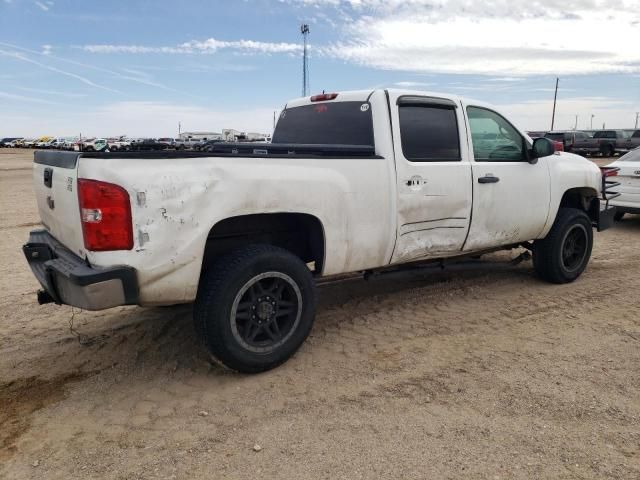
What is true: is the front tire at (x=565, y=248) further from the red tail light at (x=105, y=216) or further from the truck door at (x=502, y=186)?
the red tail light at (x=105, y=216)

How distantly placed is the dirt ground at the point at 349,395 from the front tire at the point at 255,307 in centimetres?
21

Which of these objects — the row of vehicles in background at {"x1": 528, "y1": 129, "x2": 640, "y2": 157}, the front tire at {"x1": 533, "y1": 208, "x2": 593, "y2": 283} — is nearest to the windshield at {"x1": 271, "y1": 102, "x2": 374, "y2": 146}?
the front tire at {"x1": 533, "y1": 208, "x2": 593, "y2": 283}

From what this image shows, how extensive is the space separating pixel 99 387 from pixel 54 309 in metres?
1.80

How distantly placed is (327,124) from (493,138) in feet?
5.40

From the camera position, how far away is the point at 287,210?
3.47 meters

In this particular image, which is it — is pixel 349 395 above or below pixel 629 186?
below

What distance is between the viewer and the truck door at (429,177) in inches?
161

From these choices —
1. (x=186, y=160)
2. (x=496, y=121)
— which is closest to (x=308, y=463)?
(x=186, y=160)

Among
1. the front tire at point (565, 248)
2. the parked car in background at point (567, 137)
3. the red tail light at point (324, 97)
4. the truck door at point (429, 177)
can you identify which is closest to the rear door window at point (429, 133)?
the truck door at point (429, 177)

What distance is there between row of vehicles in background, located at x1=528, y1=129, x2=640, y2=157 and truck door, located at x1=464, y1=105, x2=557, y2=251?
27086 mm

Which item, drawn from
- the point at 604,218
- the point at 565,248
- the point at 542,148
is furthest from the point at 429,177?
the point at 604,218

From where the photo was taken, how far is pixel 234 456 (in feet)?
8.80

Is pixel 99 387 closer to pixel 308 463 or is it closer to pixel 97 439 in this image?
pixel 97 439

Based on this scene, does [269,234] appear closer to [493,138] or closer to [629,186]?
[493,138]
